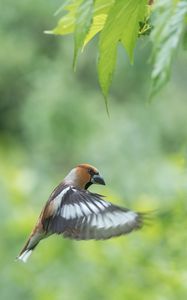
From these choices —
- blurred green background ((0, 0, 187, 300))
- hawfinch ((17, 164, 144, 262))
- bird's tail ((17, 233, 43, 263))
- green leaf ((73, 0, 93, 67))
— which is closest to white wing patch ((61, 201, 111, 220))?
hawfinch ((17, 164, 144, 262))

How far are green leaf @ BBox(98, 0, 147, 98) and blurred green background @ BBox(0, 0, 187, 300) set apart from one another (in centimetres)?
141

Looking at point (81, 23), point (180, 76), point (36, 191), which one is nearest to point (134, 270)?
point (36, 191)

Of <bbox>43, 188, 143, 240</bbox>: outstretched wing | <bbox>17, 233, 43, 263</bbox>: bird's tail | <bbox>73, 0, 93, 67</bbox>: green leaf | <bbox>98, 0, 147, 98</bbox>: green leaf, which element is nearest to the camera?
<bbox>73, 0, 93, 67</bbox>: green leaf

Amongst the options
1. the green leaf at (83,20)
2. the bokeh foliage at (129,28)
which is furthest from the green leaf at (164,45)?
the green leaf at (83,20)

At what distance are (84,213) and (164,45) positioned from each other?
23.2 inches

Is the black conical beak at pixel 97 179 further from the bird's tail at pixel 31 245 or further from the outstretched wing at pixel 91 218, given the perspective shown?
the bird's tail at pixel 31 245

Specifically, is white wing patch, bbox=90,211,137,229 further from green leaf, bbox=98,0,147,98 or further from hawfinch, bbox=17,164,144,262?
green leaf, bbox=98,0,147,98

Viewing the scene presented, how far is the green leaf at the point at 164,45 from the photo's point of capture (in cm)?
81

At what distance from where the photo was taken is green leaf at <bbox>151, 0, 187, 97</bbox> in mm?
813

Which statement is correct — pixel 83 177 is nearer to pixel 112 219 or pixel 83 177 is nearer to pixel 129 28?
pixel 112 219

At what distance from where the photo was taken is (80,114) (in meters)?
7.52

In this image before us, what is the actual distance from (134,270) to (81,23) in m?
2.90

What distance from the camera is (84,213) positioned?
137cm

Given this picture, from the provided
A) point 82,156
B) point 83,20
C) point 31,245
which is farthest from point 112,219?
point 82,156
